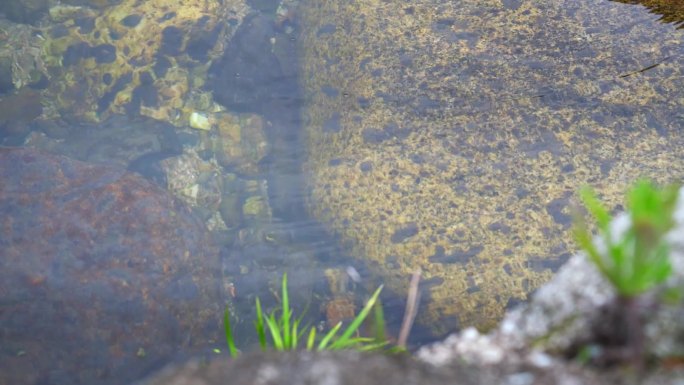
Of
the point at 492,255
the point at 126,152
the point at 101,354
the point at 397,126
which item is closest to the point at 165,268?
the point at 101,354

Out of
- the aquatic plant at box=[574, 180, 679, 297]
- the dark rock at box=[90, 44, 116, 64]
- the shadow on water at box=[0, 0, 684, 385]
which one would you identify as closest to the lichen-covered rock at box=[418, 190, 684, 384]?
the aquatic plant at box=[574, 180, 679, 297]

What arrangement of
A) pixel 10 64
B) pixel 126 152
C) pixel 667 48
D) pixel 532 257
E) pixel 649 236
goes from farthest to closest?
1. pixel 10 64
2. pixel 126 152
3. pixel 667 48
4. pixel 532 257
5. pixel 649 236

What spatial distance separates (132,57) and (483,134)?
3.62 m

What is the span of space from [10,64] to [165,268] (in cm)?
304

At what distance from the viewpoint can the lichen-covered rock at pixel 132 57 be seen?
568cm

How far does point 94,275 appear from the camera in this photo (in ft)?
13.5

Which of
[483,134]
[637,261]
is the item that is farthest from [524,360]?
[483,134]

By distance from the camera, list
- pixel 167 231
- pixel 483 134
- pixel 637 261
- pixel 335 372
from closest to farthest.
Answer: pixel 637 261, pixel 335 372, pixel 483 134, pixel 167 231

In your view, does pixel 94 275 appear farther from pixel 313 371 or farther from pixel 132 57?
pixel 313 371

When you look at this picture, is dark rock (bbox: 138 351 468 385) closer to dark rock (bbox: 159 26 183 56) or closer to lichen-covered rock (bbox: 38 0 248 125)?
lichen-covered rock (bbox: 38 0 248 125)

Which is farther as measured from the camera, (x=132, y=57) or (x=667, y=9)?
(x=132, y=57)

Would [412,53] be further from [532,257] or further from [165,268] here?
[165,268]

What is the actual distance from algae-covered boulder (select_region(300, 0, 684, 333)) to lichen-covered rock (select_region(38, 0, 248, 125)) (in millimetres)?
1788

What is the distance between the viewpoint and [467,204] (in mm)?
3893
